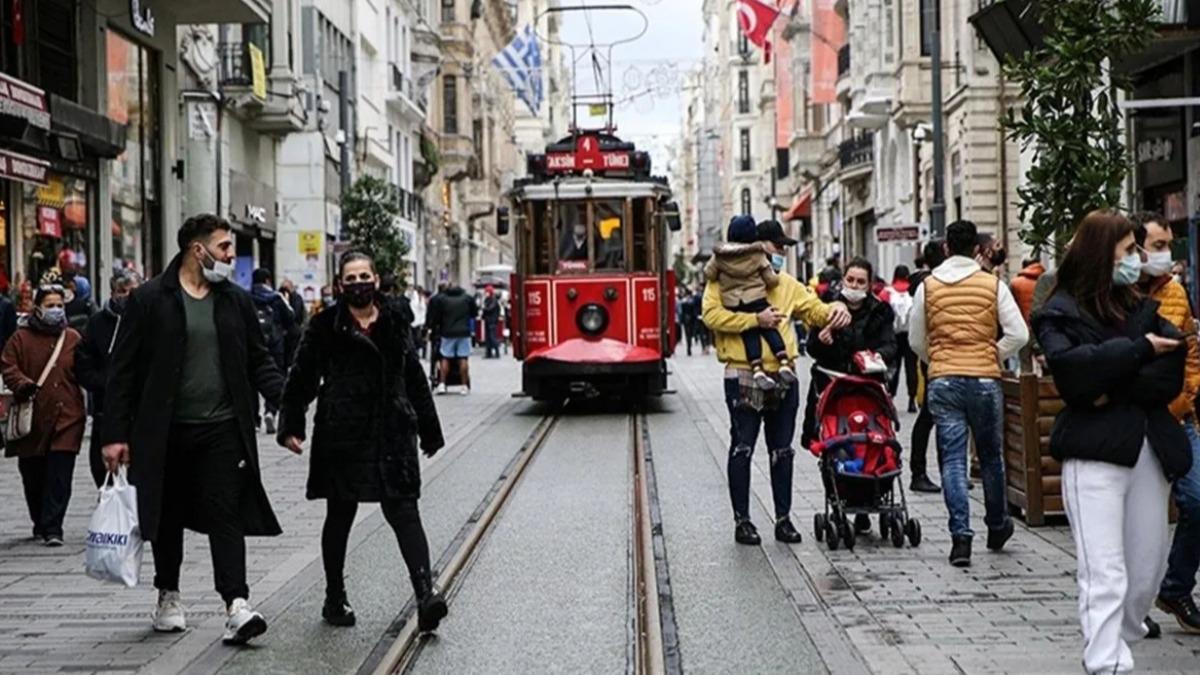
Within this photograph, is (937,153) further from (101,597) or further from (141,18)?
(101,597)

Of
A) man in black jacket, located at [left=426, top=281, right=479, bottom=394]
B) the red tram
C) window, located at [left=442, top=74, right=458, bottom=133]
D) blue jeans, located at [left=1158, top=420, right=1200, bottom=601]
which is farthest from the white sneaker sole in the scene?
window, located at [left=442, top=74, right=458, bottom=133]

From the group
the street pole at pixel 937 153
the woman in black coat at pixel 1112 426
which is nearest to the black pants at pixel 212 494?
the woman in black coat at pixel 1112 426

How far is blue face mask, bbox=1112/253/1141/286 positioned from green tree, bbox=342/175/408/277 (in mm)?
33896

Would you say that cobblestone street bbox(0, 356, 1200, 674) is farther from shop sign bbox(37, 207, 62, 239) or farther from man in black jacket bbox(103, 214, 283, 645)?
shop sign bbox(37, 207, 62, 239)

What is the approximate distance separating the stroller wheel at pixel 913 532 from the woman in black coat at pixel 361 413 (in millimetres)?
3569

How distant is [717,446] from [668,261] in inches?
259

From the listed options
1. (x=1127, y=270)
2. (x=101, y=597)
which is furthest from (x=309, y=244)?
(x=1127, y=270)

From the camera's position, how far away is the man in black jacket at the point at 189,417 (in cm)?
866

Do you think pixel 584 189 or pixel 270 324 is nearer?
pixel 270 324

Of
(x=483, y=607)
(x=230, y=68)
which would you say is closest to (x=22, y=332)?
(x=483, y=607)

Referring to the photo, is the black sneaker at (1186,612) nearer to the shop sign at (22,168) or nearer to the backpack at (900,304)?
the backpack at (900,304)

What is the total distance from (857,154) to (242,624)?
4816 cm

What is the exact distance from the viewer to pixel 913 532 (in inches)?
447

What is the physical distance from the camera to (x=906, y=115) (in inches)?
1718
